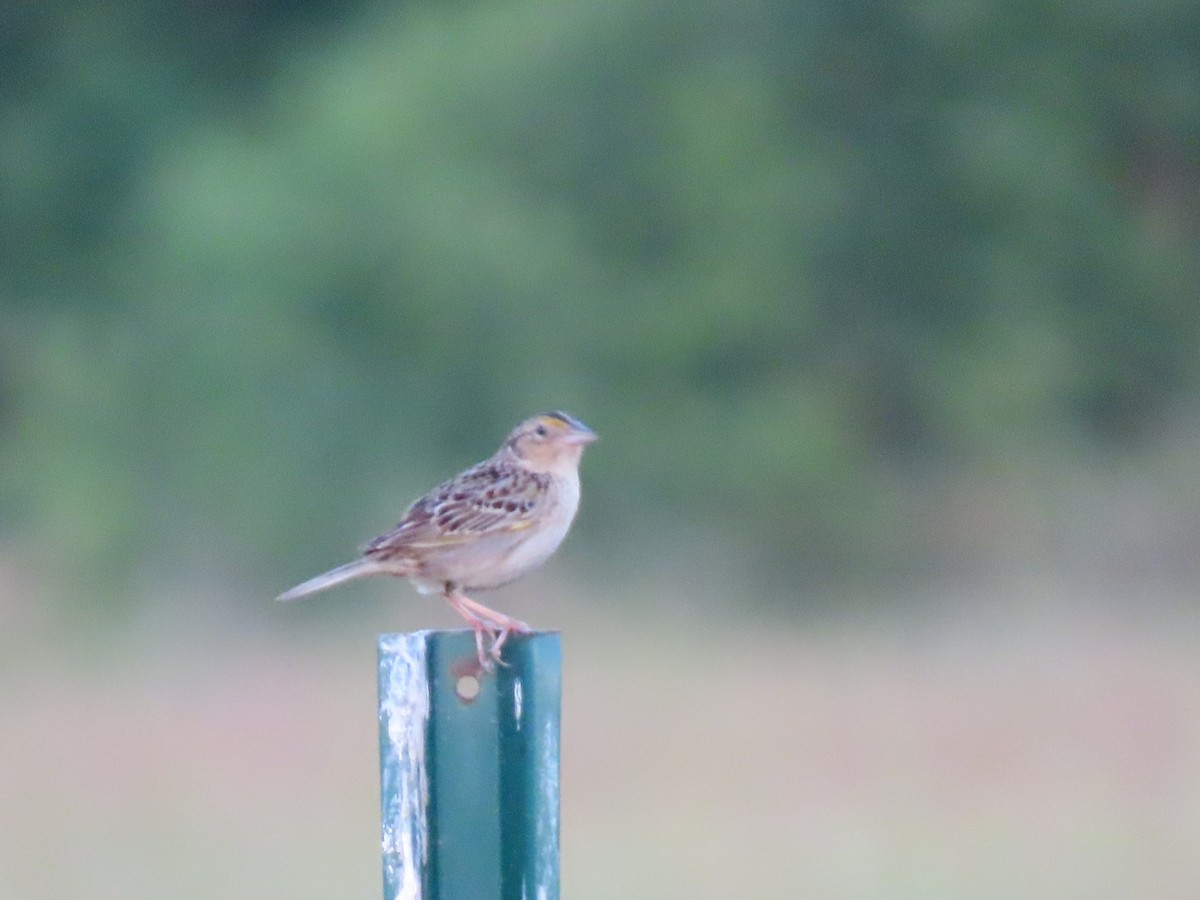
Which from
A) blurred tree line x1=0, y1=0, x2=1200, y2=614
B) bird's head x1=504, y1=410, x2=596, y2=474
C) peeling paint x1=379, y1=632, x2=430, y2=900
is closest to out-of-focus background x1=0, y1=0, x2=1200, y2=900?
blurred tree line x1=0, y1=0, x2=1200, y2=614

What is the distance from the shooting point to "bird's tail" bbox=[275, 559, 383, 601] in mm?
5281

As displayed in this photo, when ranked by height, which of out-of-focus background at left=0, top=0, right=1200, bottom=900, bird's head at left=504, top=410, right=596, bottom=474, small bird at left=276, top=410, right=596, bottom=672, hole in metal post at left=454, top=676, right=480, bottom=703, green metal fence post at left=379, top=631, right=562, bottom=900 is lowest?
green metal fence post at left=379, top=631, right=562, bottom=900

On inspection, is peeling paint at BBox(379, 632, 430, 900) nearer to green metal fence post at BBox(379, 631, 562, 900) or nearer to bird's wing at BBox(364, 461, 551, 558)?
green metal fence post at BBox(379, 631, 562, 900)

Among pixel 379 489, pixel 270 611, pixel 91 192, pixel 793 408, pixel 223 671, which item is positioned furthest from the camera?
pixel 91 192

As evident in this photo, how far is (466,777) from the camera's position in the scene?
130 inches

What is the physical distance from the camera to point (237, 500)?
1783 centimetres

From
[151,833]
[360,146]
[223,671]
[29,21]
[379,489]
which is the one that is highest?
[29,21]

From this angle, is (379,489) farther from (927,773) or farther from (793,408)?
(927,773)

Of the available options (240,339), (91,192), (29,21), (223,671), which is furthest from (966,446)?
(29,21)

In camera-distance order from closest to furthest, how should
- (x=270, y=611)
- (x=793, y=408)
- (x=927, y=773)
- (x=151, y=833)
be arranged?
1. (x=151, y=833)
2. (x=927, y=773)
3. (x=270, y=611)
4. (x=793, y=408)

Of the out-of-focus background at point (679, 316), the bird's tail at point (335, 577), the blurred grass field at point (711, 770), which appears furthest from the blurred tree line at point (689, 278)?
the bird's tail at point (335, 577)

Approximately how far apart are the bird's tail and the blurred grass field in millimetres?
3689

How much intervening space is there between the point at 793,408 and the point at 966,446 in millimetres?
1479

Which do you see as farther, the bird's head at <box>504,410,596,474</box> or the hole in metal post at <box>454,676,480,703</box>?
the bird's head at <box>504,410,596,474</box>
